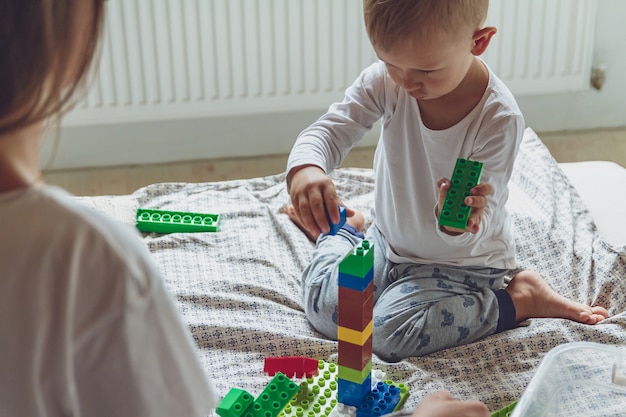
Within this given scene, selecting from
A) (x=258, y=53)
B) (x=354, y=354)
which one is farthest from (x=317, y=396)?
(x=258, y=53)

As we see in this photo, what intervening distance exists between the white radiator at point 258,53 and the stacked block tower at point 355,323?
3.83 feet

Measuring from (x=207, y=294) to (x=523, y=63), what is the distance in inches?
47.5

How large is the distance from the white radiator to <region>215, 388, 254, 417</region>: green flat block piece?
1175 millimetres

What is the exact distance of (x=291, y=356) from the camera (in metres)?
1.26

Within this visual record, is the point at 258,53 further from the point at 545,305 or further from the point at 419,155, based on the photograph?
the point at 545,305

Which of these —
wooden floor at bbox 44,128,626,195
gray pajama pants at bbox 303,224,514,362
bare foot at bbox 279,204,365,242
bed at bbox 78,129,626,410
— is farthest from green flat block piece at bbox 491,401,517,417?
wooden floor at bbox 44,128,626,195

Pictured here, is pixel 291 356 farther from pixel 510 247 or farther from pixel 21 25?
pixel 21 25

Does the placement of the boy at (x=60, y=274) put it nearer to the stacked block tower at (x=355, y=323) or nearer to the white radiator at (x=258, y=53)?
the stacked block tower at (x=355, y=323)

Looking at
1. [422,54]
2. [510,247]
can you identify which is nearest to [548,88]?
[510,247]

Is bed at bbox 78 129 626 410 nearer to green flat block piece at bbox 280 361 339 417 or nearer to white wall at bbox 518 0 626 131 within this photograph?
green flat block piece at bbox 280 361 339 417

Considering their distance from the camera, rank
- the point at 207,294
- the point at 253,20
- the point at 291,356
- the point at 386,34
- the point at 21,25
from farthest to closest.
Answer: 1. the point at 253,20
2. the point at 207,294
3. the point at 291,356
4. the point at 386,34
5. the point at 21,25

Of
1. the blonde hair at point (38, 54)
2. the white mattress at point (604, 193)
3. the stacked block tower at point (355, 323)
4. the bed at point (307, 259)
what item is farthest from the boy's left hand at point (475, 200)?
the blonde hair at point (38, 54)

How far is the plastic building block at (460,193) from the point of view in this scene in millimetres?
1085

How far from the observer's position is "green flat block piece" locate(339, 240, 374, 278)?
1018 mm
